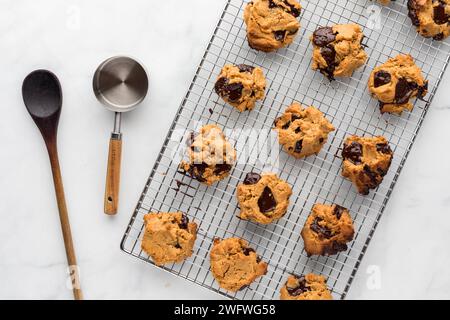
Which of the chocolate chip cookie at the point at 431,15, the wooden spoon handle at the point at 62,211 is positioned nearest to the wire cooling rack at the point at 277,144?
the chocolate chip cookie at the point at 431,15

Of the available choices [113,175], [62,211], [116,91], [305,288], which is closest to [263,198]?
[305,288]

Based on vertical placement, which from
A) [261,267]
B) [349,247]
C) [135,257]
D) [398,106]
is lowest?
[135,257]

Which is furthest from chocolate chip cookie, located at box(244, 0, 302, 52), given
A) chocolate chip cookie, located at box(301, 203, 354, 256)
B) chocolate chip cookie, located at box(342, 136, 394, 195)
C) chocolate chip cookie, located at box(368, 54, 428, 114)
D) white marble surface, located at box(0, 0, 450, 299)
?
chocolate chip cookie, located at box(301, 203, 354, 256)

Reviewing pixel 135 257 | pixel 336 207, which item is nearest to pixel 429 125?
pixel 336 207

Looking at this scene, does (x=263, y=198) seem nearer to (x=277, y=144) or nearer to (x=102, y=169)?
(x=277, y=144)

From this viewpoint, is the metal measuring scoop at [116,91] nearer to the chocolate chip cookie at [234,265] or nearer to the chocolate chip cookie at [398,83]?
the chocolate chip cookie at [234,265]

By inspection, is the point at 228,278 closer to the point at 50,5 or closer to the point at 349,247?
the point at 349,247

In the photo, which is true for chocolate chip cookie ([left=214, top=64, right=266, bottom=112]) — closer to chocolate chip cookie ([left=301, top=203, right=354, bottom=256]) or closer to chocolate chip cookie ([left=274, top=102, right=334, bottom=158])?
chocolate chip cookie ([left=274, top=102, right=334, bottom=158])
